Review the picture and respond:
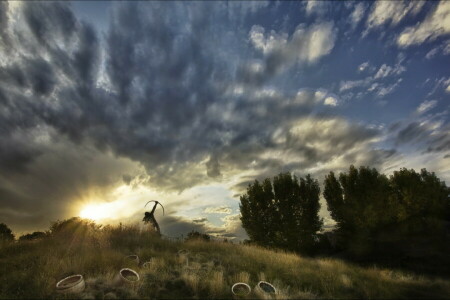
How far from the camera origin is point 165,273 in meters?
10.3

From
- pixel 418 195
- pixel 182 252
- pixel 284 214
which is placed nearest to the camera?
pixel 182 252

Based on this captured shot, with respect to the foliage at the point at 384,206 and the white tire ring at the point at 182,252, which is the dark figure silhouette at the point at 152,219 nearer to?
the white tire ring at the point at 182,252

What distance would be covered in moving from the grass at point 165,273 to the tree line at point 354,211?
17002 mm

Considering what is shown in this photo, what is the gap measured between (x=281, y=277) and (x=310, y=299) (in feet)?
9.91

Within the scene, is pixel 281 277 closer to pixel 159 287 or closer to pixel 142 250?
pixel 159 287

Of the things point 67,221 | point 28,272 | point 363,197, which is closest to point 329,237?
point 363,197

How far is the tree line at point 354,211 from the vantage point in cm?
2903

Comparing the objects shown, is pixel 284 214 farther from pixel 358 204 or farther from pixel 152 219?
pixel 152 219

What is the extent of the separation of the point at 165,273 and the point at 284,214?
25.2 metres

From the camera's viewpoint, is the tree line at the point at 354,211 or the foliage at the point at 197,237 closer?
the foliage at the point at 197,237

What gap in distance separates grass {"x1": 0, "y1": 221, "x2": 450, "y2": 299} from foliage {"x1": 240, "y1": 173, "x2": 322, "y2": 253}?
17029 millimetres

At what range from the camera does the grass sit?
27.5 feet

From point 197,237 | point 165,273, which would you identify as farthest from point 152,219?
point 165,273

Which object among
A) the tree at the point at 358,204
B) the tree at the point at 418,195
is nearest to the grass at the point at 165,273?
the tree at the point at 358,204
